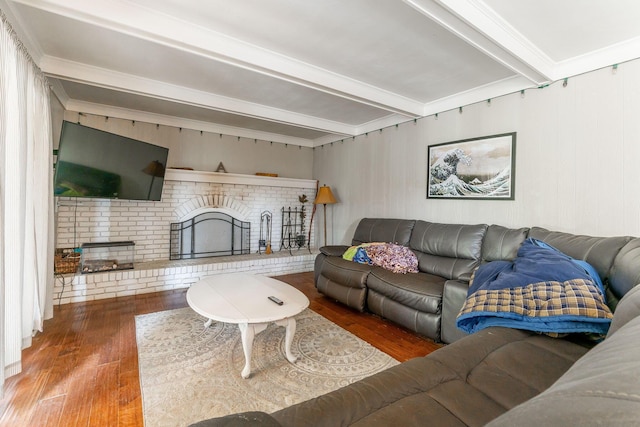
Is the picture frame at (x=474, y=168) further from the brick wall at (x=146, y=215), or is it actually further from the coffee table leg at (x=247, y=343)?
the brick wall at (x=146, y=215)

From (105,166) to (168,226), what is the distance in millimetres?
1239

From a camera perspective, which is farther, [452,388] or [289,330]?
[289,330]

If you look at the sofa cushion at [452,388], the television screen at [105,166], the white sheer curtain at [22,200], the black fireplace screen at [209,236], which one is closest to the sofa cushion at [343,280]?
the sofa cushion at [452,388]

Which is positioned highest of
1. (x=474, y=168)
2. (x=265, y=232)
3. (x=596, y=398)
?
(x=474, y=168)

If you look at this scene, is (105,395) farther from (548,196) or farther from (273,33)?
(548,196)

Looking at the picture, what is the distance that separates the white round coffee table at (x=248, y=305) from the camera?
1.93m

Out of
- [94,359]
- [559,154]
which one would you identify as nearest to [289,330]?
[94,359]

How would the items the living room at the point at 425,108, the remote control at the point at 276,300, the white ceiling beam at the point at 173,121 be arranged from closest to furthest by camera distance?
the living room at the point at 425,108 → the remote control at the point at 276,300 → the white ceiling beam at the point at 173,121

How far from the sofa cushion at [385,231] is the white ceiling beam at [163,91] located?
1.63 metres

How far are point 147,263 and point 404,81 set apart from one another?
3.97m

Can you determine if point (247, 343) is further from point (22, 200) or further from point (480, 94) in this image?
point (480, 94)

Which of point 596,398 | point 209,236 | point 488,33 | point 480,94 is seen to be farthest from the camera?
point 209,236

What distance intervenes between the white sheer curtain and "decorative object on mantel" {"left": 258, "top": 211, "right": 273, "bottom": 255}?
9.11 feet

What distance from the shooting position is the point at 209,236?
460 centimetres
